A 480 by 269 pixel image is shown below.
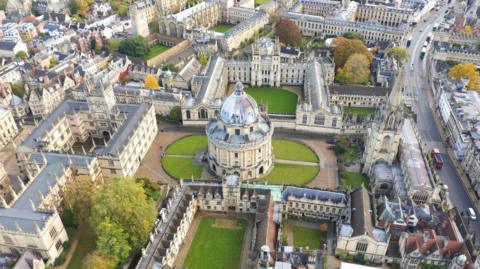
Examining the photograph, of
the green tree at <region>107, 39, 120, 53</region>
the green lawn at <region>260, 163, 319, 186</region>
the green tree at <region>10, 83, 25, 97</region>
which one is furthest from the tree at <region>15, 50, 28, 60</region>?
the green lawn at <region>260, 163, 319, 186</region>

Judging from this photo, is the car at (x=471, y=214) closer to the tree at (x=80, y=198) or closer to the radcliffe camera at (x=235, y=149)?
the radcliffe camera at (x=235, y=149)

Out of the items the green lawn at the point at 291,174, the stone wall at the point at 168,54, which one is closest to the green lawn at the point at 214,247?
the green lawn at the point at 291,174

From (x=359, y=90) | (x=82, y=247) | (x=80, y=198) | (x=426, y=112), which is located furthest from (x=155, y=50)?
(x=426, y=112)

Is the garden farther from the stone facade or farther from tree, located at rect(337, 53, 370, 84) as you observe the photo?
the stone facade

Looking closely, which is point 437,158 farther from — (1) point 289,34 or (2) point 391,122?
(1) point 289,34

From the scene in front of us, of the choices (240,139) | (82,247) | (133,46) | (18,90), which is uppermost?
(133,46)
